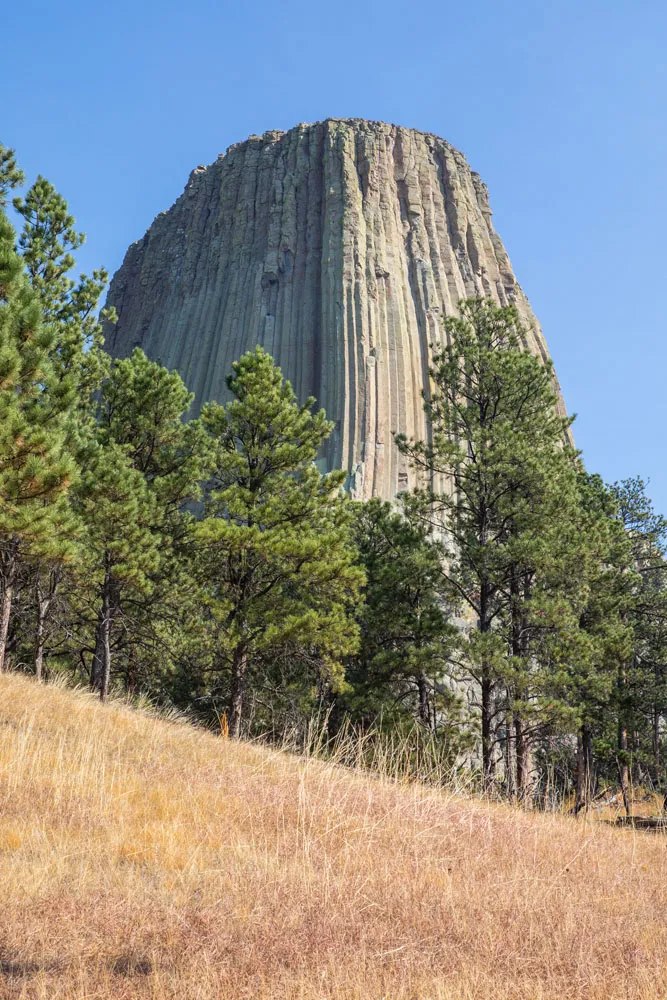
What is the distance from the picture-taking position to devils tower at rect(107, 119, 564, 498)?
5997 centimetres

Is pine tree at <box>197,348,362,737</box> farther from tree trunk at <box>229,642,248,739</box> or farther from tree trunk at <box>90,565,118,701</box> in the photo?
tree trunk at <box>90,565,118,701</box>

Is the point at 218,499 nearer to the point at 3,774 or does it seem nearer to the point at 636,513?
the point at 3,774

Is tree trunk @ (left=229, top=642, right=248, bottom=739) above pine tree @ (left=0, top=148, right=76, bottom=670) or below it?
below

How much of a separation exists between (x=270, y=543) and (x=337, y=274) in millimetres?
54603

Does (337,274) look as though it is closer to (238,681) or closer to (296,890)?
(238,681)

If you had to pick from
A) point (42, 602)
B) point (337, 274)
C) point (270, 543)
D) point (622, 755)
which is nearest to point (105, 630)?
point (42, 602)

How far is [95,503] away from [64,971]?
476 inches

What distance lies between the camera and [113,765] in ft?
21.6

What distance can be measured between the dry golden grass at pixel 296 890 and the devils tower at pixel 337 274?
47.0 metres

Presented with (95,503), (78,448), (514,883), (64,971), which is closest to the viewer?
(64,971)

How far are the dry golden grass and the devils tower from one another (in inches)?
1849

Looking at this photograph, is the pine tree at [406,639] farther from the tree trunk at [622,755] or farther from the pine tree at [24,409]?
the pine tree at [24,409]

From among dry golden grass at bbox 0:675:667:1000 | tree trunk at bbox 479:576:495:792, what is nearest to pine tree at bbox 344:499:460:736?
tree trunk at bbox 479:576:495:792

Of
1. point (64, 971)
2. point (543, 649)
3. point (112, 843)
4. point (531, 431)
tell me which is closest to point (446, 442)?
point (531, 431)
